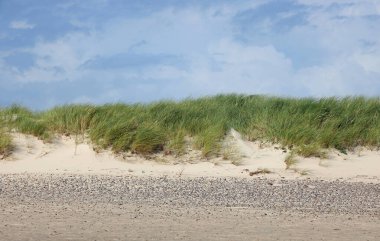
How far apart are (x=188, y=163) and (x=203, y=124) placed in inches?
56.2

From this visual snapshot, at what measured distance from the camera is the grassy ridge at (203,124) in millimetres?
15211

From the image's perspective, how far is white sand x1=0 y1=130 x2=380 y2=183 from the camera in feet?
47.5

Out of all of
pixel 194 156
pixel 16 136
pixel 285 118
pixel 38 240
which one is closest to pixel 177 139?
pixel 194 156

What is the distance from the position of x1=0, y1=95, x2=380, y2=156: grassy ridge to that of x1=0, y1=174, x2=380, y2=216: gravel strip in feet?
5.57

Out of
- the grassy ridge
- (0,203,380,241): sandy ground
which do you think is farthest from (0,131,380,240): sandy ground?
the grassy ridge

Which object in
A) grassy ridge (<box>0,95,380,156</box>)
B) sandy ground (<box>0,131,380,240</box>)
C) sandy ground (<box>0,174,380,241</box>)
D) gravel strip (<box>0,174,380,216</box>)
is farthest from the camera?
grassy ridge (<box>0,95,380,156</box>)

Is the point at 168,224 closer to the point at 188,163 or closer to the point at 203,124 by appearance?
the point at 188,163

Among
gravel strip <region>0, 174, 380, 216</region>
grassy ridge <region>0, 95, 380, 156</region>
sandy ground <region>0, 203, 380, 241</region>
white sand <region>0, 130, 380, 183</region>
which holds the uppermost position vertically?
grassy ridge <region>0, 95, 380, 156</region>

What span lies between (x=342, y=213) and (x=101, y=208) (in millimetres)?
3772

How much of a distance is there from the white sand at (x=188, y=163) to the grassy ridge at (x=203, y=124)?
0.89 ft

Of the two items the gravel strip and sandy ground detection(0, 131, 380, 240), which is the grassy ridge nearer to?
sandy ground detection(0, 131, 380, 240)

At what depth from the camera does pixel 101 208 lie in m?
9.70

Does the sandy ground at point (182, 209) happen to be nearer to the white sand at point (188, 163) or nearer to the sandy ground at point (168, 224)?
the sandy ground at point (168, 224)

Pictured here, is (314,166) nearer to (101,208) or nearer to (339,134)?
(339,134)
